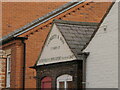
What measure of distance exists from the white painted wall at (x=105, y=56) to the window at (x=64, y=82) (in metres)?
1.21

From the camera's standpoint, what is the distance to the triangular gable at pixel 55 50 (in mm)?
17844

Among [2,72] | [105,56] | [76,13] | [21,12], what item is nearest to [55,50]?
[105,56]

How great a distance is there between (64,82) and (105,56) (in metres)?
3.05

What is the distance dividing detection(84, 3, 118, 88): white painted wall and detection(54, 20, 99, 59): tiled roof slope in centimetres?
73

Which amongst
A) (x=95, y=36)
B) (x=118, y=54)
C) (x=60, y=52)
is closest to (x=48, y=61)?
(x=60, y=52)

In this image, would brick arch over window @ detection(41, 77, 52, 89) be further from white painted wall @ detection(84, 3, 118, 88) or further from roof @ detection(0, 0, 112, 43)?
roof @ detection(0, 0, 112, 43)

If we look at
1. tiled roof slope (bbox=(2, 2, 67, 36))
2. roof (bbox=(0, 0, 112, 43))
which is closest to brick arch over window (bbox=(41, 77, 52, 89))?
roof (bbox=(0, 0, 112, 43))

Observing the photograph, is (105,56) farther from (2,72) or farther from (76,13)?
(2,72)

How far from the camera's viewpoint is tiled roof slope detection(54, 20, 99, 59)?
57.7 feet

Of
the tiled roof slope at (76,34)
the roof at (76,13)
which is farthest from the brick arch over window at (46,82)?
the roof at (76,13)

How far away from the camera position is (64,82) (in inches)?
709

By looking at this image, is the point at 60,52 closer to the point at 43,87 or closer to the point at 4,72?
the point at 43,87

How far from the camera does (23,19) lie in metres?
30.4

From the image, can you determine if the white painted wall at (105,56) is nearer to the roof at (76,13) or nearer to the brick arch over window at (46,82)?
the brick arch over window at (46,82)
